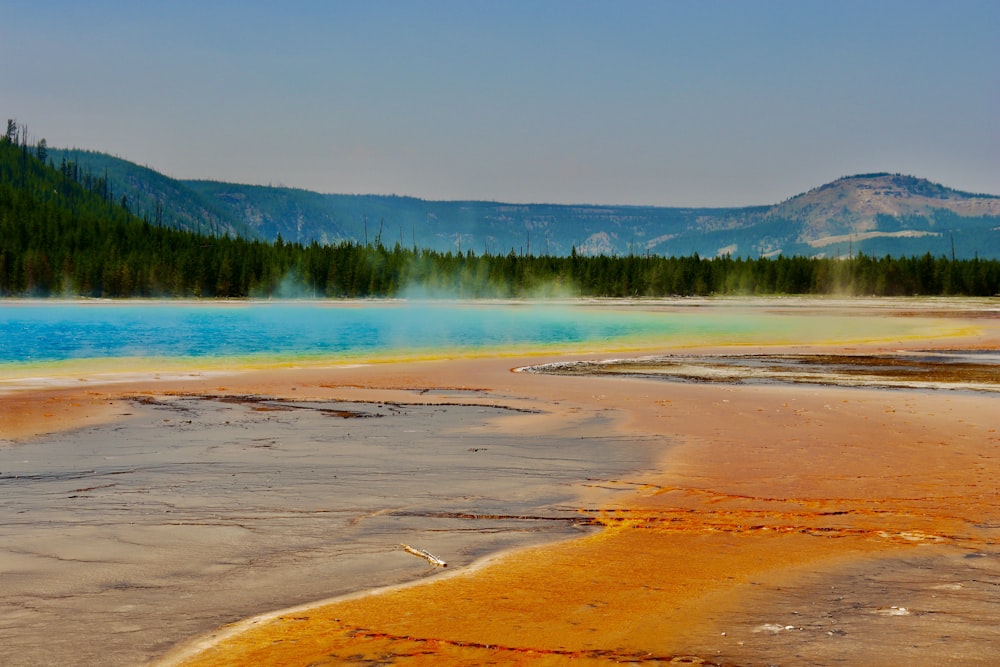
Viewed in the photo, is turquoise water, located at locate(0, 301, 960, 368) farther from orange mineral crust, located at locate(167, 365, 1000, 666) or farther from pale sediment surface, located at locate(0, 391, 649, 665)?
orange mineral crust, located at locate(167, 365, 1000, 666)

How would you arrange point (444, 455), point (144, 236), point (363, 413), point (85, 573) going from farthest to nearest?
point (144, 236) < point (363, 413) < point (444, 455) < point (85, 573)

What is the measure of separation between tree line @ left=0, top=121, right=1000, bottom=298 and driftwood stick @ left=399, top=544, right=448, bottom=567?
15151cm

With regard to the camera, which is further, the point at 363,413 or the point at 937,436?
the point at 363,413

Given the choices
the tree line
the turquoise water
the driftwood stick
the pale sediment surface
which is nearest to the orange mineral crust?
the driftwood stick

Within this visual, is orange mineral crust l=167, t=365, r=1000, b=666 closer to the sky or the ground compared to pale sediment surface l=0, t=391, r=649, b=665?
closer to the sky

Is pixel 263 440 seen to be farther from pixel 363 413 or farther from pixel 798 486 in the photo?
pixel 798 486

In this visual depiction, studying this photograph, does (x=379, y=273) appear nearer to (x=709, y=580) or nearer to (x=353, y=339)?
(x=353, y=339)

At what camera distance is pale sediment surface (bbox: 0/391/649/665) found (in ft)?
22.0

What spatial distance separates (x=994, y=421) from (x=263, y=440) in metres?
Answer: 12.9

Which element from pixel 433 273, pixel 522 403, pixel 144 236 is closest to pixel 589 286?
pixel 433 273

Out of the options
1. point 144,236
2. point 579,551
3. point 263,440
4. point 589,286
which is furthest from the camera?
point 144,236

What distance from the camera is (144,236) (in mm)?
184625

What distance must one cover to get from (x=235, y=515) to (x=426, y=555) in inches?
96.3

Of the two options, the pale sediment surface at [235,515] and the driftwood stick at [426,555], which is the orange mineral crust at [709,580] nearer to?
the driftwood stick at [426,555]
